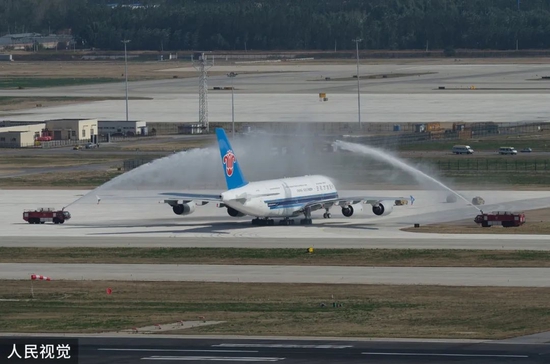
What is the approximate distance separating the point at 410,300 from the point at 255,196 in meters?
35.4

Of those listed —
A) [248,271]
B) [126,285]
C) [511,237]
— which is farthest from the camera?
[511,237]

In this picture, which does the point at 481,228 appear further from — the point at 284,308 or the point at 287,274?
the point at 284,308

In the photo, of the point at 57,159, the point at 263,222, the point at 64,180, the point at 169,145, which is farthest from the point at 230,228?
the point at 169,145

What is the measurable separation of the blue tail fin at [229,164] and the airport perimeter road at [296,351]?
1761 inches

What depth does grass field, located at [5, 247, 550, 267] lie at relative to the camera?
88.4 metres

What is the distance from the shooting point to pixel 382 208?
361ft

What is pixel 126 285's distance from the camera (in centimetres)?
8106

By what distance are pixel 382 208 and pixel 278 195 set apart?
29.6 feet

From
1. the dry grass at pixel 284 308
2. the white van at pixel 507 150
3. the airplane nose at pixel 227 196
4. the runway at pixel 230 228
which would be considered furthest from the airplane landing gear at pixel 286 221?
the white van at pixel 507 150

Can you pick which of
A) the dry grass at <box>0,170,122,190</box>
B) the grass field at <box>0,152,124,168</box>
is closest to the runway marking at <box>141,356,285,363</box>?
the dry grass at <box>0,170,122,190</box>

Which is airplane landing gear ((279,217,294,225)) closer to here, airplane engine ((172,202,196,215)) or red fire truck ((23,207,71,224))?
airplane engine ((172,202,196,215))

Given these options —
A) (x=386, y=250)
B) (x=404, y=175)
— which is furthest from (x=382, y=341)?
(x=404, y=175)

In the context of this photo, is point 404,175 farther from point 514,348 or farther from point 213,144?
point 514,348

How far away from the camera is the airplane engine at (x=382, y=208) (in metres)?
110
